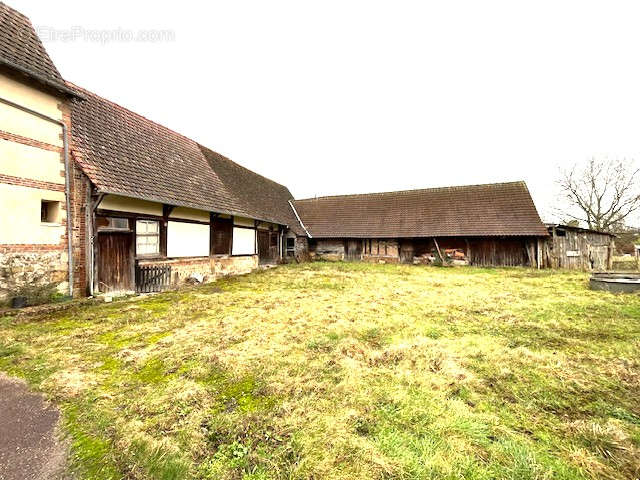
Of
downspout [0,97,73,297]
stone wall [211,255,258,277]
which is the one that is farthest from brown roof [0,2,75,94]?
stone wall [211,255,258,277]

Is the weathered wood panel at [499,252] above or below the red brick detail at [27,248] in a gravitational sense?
below

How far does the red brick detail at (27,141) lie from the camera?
20.5 feet

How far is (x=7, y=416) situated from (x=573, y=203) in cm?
3931

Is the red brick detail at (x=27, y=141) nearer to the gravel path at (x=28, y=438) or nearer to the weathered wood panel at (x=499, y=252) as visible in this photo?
the gravel path at (x=28, y=438)

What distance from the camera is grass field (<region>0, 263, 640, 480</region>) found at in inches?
81.1

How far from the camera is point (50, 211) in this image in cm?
709

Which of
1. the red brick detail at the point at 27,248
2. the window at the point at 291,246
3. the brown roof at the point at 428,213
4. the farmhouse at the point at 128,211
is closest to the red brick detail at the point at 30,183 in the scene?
the farmhouse at the point at 128,211

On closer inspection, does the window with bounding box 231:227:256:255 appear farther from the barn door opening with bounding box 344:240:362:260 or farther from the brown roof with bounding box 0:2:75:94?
the barn door opening with bounding box 344:240:362:260

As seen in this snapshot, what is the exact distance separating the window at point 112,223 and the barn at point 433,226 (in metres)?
14.6

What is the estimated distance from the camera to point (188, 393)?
2.91 m

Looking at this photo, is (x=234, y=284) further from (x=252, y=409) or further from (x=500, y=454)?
(x=500, y=454)

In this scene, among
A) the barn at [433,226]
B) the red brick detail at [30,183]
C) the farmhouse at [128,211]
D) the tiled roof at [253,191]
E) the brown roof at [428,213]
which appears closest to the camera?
the red brick detail at [30,183]

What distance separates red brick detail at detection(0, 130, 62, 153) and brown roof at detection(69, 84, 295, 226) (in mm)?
431

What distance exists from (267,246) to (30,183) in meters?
11.3
